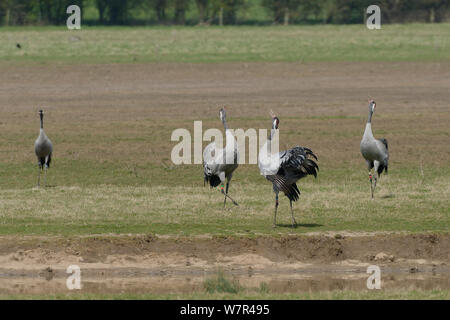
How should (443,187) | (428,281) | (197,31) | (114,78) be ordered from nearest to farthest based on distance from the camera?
(428,281) → (443,187) → (114,78) → (197,31)

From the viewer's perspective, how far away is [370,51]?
150 ft

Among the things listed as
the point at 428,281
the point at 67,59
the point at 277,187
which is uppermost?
the point at 67,59

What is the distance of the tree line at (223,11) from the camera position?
2682 inches

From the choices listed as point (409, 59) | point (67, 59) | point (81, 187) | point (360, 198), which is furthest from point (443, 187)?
point (67, 59)

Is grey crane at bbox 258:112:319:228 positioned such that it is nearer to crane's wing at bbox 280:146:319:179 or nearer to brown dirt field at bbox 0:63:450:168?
crane's wing at bbox 280:146:319:179

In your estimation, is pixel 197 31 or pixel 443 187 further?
pixel 197 31

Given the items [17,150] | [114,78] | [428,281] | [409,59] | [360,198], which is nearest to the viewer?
[428,281]

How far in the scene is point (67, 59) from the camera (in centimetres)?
4347

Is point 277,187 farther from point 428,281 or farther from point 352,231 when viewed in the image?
point 428,281

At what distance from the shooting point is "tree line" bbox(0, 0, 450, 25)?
68125 millimetres

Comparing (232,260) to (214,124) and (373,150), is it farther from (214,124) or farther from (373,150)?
(214,124)

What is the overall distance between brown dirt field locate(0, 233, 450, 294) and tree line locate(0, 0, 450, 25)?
54.3m

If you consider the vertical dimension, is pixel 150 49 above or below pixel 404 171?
above

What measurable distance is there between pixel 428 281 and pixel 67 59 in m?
32.3
